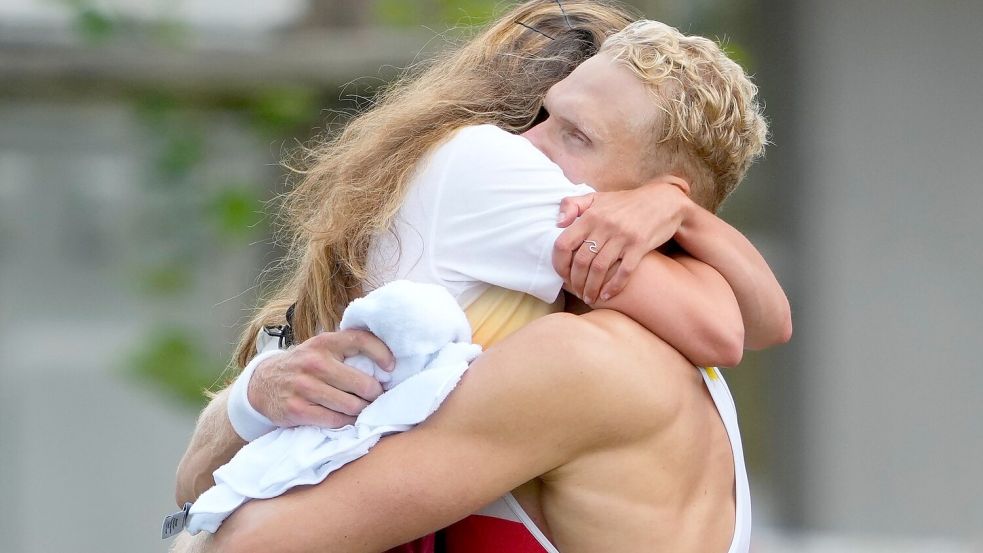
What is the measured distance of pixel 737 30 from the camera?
18.1 ft

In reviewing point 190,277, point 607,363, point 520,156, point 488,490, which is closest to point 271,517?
point 488,490

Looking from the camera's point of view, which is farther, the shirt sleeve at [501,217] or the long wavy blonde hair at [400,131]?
the long wavy blonde hair at [400,131]

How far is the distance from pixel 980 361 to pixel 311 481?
4339 millimetres

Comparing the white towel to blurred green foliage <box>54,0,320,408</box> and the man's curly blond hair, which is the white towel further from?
blurred green foliage <box>54,0,320,408</box>

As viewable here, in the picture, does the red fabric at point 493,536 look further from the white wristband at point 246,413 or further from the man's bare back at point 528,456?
the white wristband at point 246,413

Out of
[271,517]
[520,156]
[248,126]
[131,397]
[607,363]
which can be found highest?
[520,156]

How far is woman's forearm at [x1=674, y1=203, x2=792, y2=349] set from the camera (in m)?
1.79

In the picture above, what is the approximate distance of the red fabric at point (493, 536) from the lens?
66.1 inches

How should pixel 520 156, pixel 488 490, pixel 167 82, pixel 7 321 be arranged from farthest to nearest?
pixel 7 321, pixel 167 82, pixel 520 156, pixel 488 490

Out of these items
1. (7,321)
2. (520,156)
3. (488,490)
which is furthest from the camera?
(7,321)

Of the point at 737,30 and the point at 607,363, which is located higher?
the point at 607,363

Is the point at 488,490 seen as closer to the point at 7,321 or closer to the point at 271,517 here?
the point at 271,517

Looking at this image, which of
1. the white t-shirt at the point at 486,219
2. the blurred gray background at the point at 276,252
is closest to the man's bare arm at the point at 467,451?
the white t-shirt at the point at 486,219

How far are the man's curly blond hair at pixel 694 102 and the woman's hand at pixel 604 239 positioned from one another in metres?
0.11
